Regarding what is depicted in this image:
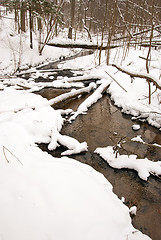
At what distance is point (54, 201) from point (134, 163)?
1932mm

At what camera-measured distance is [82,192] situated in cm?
240

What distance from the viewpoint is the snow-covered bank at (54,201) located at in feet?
5.93

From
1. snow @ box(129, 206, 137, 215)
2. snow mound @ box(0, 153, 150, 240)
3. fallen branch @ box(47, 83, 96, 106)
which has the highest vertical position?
fallen branch @ box(47, 83, 96, 106)

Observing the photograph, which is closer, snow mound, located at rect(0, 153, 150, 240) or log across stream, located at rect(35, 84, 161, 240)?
snow mound, located at rect(0, 153, 150, 240)

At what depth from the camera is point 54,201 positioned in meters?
2.13

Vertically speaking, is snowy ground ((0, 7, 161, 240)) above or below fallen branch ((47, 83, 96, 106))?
below

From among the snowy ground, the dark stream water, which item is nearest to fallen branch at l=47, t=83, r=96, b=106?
the dark stream water

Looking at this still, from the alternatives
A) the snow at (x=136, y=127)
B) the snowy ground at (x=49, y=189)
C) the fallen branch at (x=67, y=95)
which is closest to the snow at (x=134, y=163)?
the snowy ground at (x=49, y=189)

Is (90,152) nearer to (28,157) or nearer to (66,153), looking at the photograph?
(66,153)

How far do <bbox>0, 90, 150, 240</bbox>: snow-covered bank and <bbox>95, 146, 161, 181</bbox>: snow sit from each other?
0.63 meters

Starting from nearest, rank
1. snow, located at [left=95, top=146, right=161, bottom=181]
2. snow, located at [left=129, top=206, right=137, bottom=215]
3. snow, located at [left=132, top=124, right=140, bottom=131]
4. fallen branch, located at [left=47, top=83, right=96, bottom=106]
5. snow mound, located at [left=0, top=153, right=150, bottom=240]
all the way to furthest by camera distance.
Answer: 1. snow mound, located at [left=0, top=153, right=150, bottom=240]
2. snow, located at [left=129, top=206, right=137, bottom=215]
3. snow, located at [left=95, top=146, right=161, bottom=181]
4. snow, located at [left=132, top=124, right=140, bottom=131]
5. fallen branch, located at [left=47, top=83, right=96, bottom=106]

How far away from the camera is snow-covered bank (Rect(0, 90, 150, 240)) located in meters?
1.81

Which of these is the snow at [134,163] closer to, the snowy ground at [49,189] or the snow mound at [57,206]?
the snowy ground at [49,189]

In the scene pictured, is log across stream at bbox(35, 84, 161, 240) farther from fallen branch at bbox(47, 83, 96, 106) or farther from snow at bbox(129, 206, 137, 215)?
fallen branch at bbox(47, 83, 96, 106)
